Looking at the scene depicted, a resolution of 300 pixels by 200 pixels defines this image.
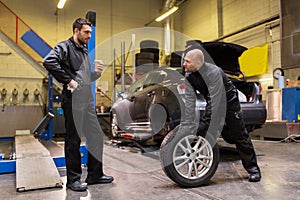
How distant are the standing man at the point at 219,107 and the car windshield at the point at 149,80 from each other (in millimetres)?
1406

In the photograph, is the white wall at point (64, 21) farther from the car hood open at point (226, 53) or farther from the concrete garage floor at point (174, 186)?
the car hood open at point (226, 53)

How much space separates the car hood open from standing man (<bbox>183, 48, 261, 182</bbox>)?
86cm

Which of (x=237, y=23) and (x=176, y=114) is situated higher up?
(x=237, y=23)

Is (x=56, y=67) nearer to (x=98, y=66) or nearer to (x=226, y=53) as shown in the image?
(x=98, y=66)

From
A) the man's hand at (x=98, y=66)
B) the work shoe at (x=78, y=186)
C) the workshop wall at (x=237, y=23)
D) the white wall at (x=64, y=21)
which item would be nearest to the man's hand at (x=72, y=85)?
the man's hand at (x=98, y=66)

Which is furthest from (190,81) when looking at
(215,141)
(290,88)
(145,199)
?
(290,88)

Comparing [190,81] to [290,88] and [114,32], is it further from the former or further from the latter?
[114,32]

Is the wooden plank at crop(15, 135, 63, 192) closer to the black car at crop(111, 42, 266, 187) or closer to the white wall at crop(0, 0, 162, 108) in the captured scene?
the black car at crop(111, 42, 266, 187)

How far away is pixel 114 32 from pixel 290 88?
7270mm

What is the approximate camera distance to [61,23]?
10547 mm

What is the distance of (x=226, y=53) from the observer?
11.5 feet

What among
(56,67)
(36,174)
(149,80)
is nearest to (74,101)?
(56,67)

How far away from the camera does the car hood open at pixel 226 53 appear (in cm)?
334

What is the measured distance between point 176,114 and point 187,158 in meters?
1.11
